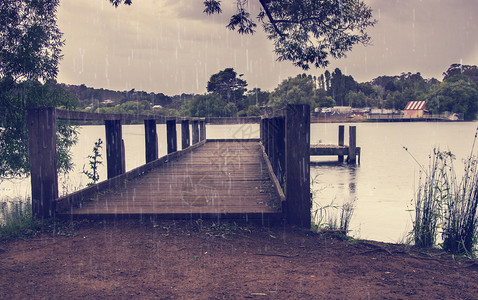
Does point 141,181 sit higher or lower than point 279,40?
lower

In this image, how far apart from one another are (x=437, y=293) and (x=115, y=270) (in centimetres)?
235

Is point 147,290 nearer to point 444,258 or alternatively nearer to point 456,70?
point 444,258

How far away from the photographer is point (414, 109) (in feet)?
381

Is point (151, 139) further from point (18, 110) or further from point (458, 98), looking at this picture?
point (458, 98)

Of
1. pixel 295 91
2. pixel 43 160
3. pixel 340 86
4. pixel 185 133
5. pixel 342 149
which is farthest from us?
pixel 340 86

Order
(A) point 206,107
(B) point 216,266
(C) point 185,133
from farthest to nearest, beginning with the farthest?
1. (A) point 206,107
2. (C) point 185,133
3. (B) point 216,266

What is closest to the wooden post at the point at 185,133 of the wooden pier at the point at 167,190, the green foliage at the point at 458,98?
the wooden pier at the point at 167,190

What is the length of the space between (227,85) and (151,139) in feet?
295

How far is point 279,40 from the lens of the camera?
11.8 metres

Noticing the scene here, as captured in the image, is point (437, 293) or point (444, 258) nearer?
point (437, 293)

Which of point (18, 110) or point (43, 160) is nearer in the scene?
point (43, 160)

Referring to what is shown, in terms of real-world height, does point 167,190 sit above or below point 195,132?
below

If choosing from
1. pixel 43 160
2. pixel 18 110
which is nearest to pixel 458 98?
pixel 18 110

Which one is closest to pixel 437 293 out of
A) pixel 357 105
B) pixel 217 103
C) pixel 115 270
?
pixel 115 270
